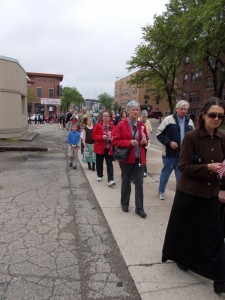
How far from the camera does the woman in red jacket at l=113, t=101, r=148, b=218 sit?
15.1 feet

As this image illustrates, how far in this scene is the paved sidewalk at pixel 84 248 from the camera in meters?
2.80

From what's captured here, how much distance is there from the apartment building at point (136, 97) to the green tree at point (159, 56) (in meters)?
30.5

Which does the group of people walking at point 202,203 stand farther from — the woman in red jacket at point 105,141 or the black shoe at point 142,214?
the woman in red jacket at point 105,141

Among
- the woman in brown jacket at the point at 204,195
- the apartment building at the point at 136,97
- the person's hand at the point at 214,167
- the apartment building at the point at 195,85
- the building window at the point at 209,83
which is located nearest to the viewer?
the person's hand at the point at 214,167

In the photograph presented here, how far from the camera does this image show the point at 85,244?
3.74 meters

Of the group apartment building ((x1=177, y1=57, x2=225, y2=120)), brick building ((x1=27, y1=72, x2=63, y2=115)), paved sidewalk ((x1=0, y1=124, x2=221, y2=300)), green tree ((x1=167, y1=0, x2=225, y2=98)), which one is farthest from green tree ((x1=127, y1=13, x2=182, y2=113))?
brick building ((x1=27, y1=72, x2=63, y2=115))

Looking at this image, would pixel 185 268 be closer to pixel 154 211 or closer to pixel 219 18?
pixel 154 211

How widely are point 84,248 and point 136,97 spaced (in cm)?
9552

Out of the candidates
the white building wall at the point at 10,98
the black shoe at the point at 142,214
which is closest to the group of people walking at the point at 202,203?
the black shoe at the point at 142,214

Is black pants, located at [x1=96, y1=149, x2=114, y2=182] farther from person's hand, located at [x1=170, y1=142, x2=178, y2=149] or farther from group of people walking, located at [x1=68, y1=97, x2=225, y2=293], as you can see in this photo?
group of people walking, located at [x1=68, y1=97, x2=225, y2=293]

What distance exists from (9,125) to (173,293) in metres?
14.0

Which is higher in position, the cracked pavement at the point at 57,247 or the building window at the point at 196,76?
the building window at the point at 196,76

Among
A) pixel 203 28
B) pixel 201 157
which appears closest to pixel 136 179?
pixel 201 157

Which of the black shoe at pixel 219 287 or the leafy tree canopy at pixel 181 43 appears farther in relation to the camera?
the leafy tree canopy at pixel 181 43
